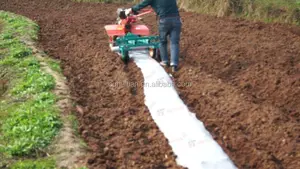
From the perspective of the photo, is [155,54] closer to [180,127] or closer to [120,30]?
[120,30]

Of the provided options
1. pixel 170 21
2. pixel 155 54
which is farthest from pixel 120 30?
pixel 170 21

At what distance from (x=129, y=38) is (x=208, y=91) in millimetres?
2264

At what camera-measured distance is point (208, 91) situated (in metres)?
6.24

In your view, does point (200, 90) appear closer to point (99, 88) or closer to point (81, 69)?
point (99, 88)

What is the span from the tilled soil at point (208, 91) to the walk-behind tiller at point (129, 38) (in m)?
0.29

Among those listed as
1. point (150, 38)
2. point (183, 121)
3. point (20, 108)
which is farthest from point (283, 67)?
point (20, 108)

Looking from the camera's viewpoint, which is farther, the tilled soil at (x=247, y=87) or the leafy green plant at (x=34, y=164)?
the tilled soil at (x=247, y=87)

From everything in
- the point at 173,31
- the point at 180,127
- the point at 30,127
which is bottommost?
the point at 180,127

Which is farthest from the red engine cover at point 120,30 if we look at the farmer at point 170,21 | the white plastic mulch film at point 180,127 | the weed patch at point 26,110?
the white plastic mulch film at point 180,127

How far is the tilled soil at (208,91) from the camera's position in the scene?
4.63 m

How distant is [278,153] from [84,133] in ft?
7.60

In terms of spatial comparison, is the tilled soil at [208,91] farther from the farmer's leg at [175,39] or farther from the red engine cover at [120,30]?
the red engine cover at [120,30]

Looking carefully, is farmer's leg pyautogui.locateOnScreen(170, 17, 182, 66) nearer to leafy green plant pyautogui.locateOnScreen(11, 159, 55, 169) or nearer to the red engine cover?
the red engine cover

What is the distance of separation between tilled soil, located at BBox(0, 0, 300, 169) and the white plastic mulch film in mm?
122
